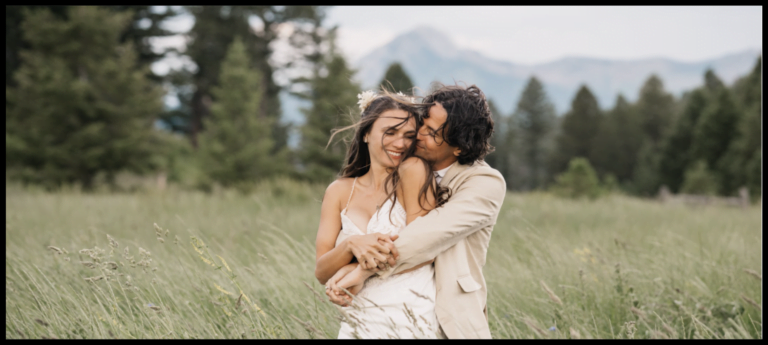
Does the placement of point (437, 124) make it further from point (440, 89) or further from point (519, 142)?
point (519, 142)

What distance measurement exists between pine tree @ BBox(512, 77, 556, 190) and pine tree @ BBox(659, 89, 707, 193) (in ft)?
44.9

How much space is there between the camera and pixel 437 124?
2.25 meters

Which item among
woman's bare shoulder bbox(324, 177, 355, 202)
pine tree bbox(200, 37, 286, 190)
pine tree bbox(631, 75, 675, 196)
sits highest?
pine tree bbox(631, 75, 675, 196)

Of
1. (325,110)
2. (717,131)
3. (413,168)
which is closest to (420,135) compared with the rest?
(413,168)

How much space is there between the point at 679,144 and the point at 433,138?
37.5 m

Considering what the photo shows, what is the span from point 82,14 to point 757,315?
19.5m

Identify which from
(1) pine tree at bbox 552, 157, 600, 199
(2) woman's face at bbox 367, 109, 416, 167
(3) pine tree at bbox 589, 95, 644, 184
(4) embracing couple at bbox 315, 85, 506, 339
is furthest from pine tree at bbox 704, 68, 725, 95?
(2) woman's face at bbox 367, 109, 416, 167

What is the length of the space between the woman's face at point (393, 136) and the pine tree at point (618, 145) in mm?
43927

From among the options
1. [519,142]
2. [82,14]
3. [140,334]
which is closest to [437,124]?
[140,334]

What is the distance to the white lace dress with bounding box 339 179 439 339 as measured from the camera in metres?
2.11

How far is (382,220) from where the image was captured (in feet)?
7.35

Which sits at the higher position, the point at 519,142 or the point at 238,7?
the point at 238,7

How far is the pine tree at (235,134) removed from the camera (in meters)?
18.7

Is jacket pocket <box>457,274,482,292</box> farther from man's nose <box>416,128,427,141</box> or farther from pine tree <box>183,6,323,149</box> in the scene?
pine tree <box>183,6,323,149</box>
